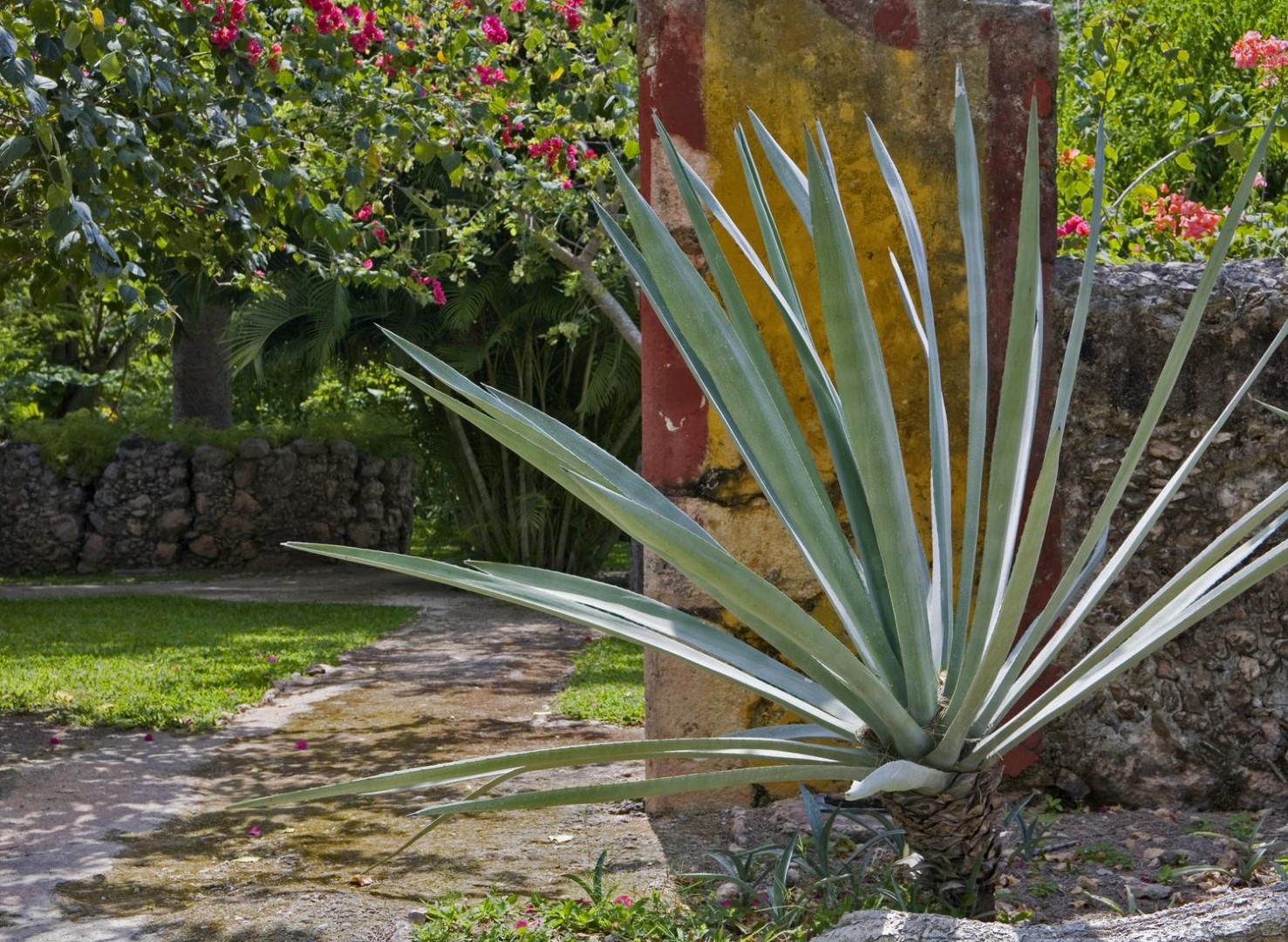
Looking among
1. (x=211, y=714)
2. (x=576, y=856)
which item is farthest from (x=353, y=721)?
(x=576, y=856)

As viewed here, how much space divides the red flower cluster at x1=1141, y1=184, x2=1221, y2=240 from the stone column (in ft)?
7.83

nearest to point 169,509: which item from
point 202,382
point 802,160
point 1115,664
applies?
point 202,382

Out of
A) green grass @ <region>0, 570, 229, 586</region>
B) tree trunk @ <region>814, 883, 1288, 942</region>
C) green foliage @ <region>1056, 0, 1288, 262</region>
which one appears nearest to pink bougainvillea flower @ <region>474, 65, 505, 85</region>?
green foliage @ <region>1056, 0, 1288, 262</region>

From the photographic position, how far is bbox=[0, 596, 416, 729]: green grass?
6215 millimetres

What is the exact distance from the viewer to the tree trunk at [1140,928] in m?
1.83

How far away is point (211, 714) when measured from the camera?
5977mm

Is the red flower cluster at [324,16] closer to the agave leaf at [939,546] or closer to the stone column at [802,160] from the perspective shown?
the stone column at [802,160]

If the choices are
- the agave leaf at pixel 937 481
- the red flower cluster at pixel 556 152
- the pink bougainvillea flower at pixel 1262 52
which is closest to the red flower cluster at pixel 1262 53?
the pink bougainvillea flower at pixel 1262 52

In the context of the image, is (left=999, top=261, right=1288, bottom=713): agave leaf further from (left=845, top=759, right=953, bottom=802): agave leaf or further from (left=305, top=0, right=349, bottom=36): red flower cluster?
(left=305, top=0, right=349, bottom=36): red flower cluster

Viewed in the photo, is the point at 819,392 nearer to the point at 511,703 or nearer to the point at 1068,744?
the point at 1068,744

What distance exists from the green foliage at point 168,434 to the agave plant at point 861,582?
12017 millimetres

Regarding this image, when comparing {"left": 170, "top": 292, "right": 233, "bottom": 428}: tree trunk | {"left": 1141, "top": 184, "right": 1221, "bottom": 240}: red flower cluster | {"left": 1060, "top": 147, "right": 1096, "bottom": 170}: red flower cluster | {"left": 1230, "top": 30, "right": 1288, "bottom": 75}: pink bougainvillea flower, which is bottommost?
{"left": 170, "top": 292, "right": 233, "bottom": 428}: tree trunk

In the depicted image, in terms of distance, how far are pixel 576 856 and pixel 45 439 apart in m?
12.6

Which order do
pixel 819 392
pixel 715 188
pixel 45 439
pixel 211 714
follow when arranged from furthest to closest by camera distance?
pixel 45 439, pixel 211 714, pixel 715 188, pixel 819 392
